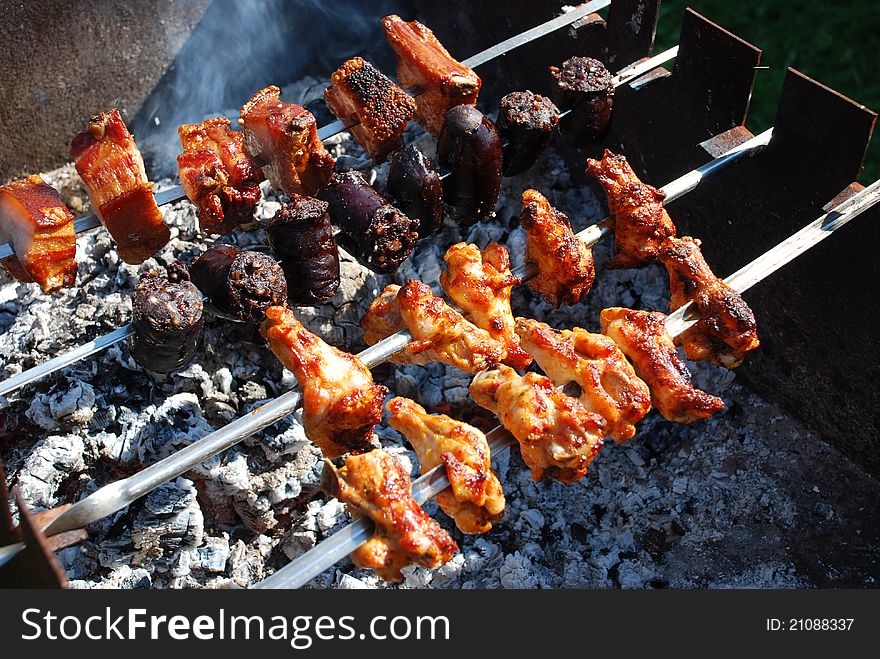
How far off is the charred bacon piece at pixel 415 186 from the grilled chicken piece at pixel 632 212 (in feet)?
2.25

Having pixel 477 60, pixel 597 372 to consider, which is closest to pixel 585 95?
pixel 477 60

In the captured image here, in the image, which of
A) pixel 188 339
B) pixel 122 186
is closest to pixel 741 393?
pixel 188 339

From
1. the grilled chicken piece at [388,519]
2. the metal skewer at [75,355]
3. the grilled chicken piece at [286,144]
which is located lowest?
the grilled chicken piece at [388,519]

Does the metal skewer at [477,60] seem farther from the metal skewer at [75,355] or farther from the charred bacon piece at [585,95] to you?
the charred bacon piece at [585,95]

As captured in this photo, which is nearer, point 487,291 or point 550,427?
point 550,427

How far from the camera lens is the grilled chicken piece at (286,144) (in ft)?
11.1

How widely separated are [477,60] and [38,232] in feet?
7.02

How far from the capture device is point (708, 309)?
309 centimetres

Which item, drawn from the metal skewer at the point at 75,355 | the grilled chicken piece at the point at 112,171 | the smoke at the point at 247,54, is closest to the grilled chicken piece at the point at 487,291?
the metal skewer at the point at 75,355

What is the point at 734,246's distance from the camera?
4.10m

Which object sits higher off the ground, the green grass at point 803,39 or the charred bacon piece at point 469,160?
the charred bacon piece at point 469,160

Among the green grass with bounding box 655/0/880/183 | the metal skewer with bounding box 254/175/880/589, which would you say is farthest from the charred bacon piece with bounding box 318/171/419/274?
the green grass with bounding box 655/0/880/183

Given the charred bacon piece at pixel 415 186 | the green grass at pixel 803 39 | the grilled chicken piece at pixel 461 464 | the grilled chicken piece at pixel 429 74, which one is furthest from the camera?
the green grass at pixel 803 39

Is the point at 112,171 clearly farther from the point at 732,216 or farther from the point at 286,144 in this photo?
the point at 732,216
